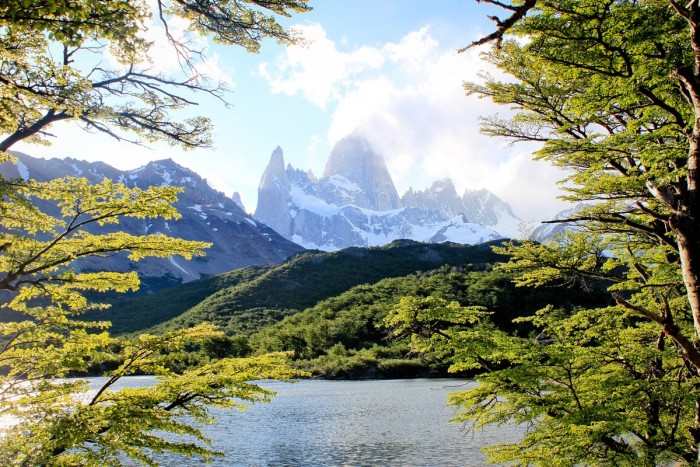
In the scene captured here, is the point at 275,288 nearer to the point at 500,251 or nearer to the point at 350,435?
the point at 350,435

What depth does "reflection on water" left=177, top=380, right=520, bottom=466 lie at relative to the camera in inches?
725

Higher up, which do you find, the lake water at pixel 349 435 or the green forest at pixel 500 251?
the green forest at pixel 500 251

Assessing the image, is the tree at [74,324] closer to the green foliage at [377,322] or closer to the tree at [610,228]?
the tree at [610,228]

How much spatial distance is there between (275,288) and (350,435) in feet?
262

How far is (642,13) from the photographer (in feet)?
21.4

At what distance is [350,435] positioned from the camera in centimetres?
2308

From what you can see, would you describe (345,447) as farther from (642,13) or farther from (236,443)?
(642,13)

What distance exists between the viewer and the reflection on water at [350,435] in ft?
60.4

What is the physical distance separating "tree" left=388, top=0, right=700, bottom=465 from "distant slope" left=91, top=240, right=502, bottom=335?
73227 mm

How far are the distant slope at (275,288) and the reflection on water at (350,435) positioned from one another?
162 ft

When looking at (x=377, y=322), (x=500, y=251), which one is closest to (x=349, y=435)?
(x=500, y=251)

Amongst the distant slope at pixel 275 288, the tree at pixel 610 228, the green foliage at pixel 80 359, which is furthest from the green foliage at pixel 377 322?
the green foliage at pixel 80 359

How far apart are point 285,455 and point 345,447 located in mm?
2871

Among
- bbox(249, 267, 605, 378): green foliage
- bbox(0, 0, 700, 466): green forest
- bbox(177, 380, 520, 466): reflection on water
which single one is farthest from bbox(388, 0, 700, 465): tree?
bbox(249, 267, 605, 378): green foliage
